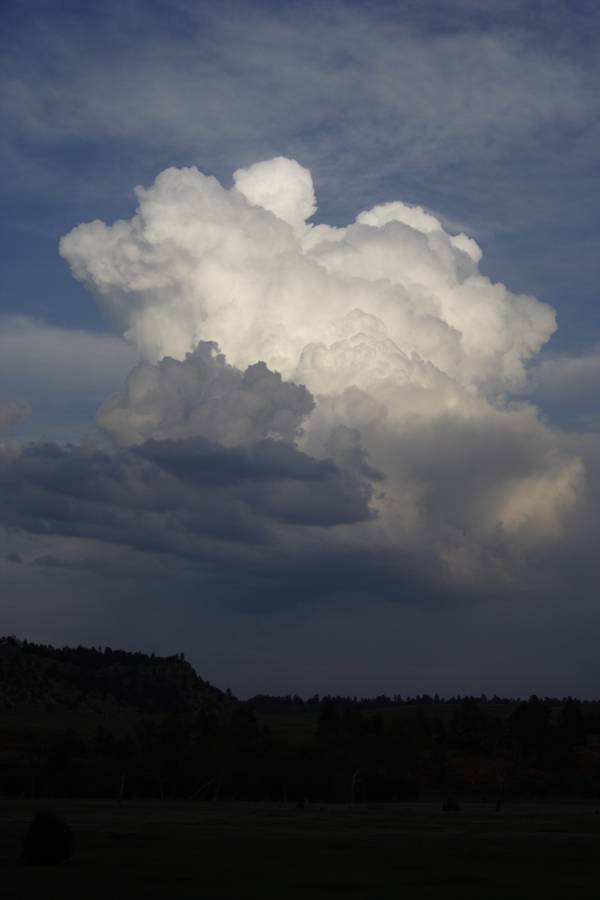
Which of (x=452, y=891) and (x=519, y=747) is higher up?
(x=519, y=747)

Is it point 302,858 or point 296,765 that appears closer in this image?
point 302,858

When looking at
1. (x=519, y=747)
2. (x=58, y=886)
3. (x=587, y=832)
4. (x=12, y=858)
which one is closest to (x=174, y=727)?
(x=519, y=747)

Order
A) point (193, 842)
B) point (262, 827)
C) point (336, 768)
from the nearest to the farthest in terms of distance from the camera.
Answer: point (193, 842) < point (262, 827) < point (336, 768)

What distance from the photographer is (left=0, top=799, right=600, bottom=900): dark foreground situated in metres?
45.9

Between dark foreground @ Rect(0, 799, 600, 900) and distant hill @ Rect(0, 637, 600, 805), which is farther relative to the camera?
distant hill @ Rect(0, 637, 600, 805)

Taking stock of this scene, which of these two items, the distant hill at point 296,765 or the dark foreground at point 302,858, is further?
the distant hill at point 296,765

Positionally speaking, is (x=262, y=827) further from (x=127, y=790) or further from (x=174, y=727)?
(x=174, y=727)

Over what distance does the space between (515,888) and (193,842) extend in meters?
A: 27.1

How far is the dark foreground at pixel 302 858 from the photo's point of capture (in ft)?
151

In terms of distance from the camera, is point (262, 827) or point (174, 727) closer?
point (262, 827)

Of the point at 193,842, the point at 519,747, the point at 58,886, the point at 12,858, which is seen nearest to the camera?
the point at 58,886

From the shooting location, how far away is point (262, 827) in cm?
8575

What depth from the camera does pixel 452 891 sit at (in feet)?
153

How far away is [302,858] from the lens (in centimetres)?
6041
